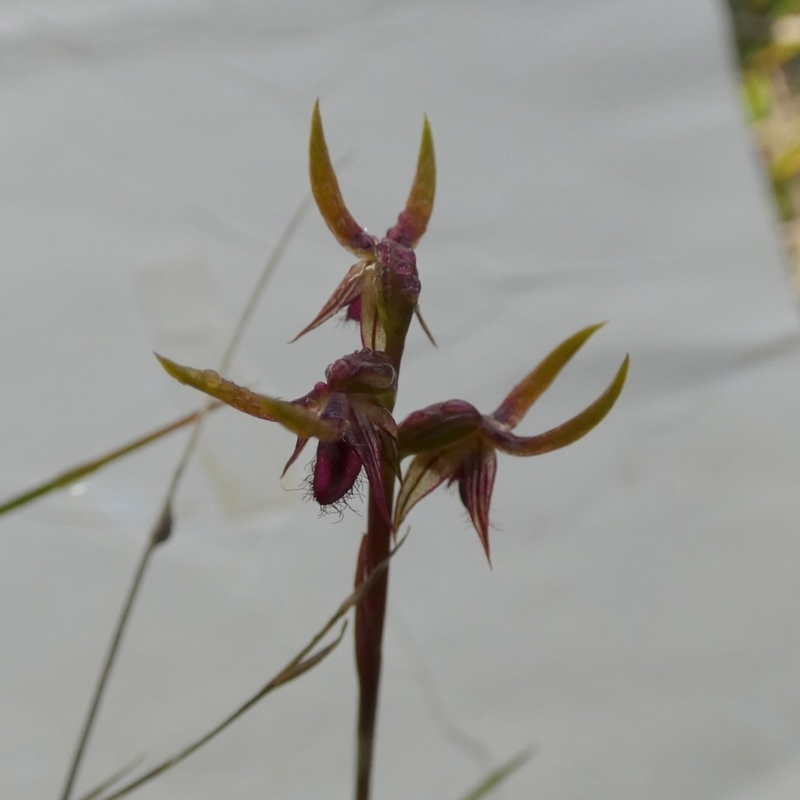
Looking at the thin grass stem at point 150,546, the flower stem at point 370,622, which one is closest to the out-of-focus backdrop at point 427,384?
the thin grass stem at point 150,546

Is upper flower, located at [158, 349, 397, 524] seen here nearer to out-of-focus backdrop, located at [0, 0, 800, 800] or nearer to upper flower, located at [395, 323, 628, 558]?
upper flower, located at [395, 323, 628, 558]

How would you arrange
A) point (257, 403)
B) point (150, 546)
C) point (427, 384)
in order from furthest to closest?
point (427, 384)
point (150, 546)
point (257, 403)

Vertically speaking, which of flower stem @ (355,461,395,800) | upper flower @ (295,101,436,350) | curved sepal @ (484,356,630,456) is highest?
upper flower @ (295,101,436,350)

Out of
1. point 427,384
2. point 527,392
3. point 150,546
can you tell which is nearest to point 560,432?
point 527,392

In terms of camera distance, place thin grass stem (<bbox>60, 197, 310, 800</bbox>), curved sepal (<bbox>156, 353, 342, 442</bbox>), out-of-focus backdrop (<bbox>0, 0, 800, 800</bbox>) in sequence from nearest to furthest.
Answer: curved sepal (<bbox>156, 353, 342, 442</bbox>) → thin grass stem (<bbox>60, 197, 310, 800</bbox>) → out-of-focus backdrop (<bbox>0, 0, 800, 800</bbox>)

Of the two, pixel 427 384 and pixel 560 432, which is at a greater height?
pixel 427 384

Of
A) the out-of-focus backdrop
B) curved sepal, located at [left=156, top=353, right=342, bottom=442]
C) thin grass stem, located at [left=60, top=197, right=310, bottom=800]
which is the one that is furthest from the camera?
the out-of-focus backdrop

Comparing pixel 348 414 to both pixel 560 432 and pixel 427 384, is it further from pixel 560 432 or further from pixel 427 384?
pixel 427 384

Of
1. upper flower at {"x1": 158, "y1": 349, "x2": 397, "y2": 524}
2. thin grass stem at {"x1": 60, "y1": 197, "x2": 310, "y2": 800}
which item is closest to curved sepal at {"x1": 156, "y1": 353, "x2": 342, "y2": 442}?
upper flower at {"x1": 158, "y1": 349, "x2": 397, "y2": 524}
